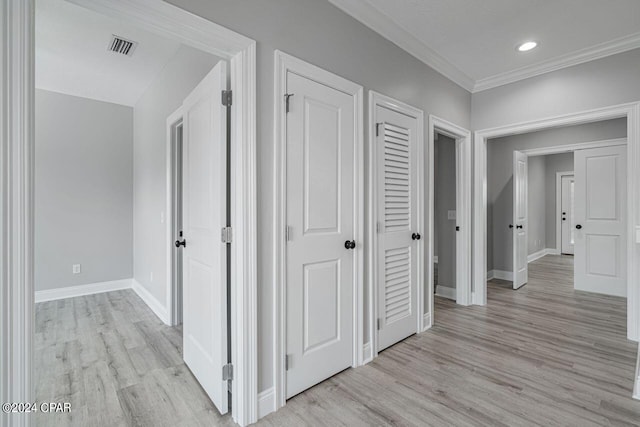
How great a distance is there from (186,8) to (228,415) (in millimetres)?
2244

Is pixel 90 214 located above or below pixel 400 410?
above

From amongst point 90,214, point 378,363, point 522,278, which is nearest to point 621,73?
point 522,278

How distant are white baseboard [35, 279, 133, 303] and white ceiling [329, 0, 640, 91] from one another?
467cm

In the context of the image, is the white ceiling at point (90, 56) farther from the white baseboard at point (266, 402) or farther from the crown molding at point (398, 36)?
the white baseboard at point (266, 402)

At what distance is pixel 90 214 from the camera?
14.1 ft

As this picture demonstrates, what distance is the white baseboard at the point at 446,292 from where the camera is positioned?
4109 mm

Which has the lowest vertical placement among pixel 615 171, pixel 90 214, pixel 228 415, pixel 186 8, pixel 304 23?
pixel 228 415

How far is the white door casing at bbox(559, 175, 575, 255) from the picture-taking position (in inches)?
292

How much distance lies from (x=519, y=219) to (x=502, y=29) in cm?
307

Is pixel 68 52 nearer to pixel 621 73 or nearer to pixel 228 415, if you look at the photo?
pixel 228 415

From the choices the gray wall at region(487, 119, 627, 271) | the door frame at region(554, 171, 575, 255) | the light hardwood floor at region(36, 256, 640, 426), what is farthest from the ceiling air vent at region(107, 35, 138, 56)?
the door frame at region(554, 171, 575, 255)

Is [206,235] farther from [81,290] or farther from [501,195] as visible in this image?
[501,195]

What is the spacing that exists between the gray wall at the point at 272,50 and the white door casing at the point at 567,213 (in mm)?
7254

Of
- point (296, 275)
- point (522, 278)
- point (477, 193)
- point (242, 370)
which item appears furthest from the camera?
point (522, 278)
